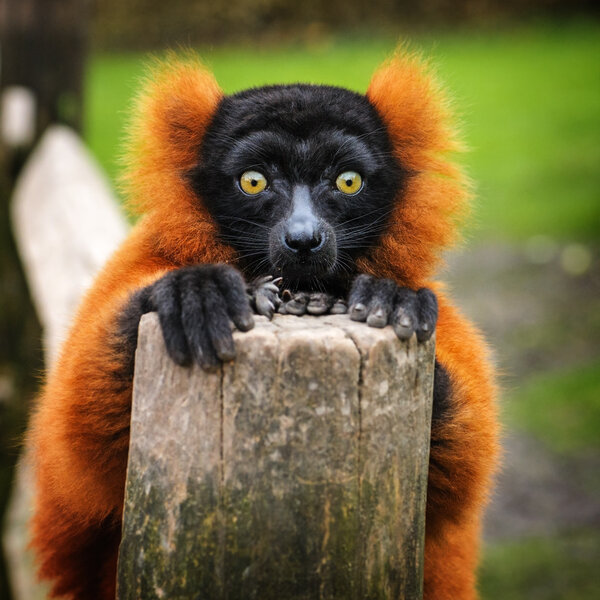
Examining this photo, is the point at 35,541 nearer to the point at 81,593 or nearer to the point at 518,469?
the point at 81,593

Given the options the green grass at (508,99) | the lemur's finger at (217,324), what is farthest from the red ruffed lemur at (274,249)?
the green grass at (508,99)

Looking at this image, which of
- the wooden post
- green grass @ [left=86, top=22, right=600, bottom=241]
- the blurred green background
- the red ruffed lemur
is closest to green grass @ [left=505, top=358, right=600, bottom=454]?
the blurred green background

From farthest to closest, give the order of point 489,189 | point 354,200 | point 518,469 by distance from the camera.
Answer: point 489,189
point 518,469
point 354,200

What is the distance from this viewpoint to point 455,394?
2334 millimetres

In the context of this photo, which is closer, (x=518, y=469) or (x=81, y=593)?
(x=81, y=593)

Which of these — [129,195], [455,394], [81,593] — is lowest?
[81,593]

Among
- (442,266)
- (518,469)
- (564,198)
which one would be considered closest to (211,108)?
(442,266)

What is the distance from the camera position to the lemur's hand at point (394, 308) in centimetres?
183

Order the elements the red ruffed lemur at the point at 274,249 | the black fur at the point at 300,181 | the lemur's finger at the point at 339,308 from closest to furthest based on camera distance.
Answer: the lemur's finger at the point at 339,308 < the red ruffed lemur at the point at 274,249 < the black fur at the point at 300,181

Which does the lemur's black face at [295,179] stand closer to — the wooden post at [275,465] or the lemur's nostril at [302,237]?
the lemur's nostril at [302,237]

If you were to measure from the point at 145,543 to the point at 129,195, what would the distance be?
59.4 inches

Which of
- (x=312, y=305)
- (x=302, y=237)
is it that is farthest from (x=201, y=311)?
(x=302, y=237)

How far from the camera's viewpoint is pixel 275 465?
5.54 feet

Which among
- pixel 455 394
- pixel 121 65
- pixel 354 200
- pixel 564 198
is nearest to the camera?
pixel 455 394
